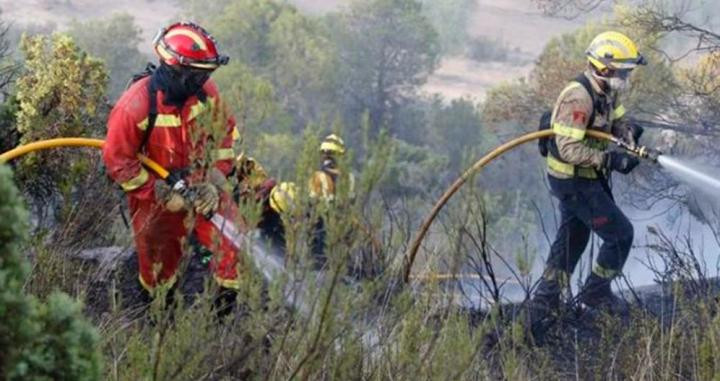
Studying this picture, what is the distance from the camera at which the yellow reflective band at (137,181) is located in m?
5.47

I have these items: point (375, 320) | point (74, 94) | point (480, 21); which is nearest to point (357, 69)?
point (480, 21)

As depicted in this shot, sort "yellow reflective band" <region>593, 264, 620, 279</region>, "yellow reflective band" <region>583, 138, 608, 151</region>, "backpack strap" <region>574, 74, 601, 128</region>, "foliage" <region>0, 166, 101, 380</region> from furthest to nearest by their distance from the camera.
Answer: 1. "yellow reflective band" <region>593, 264, 620, 279</region>
2. "yellow reflective band" <region>583, 138, 608, 151</region>
3. "backpack strap" <region>574, 74, 601, 128</region>
4. "foliage" <region>0, 166, 101, 380</region>

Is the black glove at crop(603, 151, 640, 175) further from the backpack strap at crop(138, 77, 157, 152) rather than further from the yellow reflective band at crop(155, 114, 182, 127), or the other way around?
the backpack strap at crop(138, 77, 157, 152)

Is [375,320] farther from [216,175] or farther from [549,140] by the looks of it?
[549,140]

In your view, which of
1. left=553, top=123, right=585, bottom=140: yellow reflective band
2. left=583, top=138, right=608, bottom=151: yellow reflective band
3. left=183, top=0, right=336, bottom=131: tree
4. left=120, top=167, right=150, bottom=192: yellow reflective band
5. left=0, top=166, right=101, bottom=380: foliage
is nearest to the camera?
left=0, top=166, right=101, bottom=380: foliage

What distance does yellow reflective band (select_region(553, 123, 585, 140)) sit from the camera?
662cm

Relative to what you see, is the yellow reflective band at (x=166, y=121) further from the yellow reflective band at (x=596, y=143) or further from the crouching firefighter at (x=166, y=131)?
the yellow reflective band at (x=596, y=143)

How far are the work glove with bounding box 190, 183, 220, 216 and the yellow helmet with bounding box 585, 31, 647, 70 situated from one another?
94.9 inches

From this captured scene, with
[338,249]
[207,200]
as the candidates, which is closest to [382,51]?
Result: [207,200]

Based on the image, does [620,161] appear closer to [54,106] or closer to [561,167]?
[561,167]

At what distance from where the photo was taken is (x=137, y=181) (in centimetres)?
549

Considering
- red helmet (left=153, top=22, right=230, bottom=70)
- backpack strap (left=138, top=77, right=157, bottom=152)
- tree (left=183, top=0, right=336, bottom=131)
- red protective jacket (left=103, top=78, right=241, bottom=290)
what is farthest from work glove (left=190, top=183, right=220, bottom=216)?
tree (left=183, top=0, right=336, bottom=131)

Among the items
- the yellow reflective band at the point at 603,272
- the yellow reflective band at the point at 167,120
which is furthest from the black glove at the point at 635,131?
the yellow reflective band at the point at 167,120

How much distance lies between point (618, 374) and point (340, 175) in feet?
7.63
